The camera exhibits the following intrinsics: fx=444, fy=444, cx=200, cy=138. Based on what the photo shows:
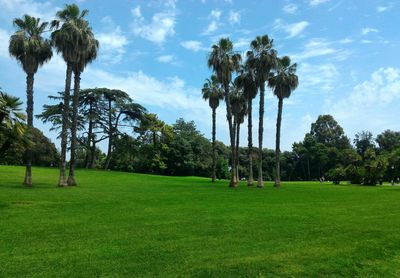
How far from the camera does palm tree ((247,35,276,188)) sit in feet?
146

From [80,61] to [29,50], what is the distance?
4.31 m

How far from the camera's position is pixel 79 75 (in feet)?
119

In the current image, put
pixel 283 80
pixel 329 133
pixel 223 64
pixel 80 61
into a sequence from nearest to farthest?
pixel 80 61, pixel 223 64, pixel 283 80, pixel 329 133

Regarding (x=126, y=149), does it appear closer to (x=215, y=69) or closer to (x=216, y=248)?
(x=215, y=69)

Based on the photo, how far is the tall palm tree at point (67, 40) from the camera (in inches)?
1312

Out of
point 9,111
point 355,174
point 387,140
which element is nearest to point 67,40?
point 9,111

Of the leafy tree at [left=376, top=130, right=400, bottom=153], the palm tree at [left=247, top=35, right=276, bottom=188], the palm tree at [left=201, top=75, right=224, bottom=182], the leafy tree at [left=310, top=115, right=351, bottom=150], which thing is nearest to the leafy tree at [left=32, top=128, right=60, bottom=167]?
the palm tree at [left=201, top=75, right=224, bottom=182]

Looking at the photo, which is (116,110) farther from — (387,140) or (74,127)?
(387,140)

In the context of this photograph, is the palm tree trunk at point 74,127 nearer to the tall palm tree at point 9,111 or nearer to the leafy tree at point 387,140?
the tall palm tree at point 9,111

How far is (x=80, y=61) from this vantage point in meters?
35.8

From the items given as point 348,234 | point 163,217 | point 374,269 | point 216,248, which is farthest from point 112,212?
point 374,269

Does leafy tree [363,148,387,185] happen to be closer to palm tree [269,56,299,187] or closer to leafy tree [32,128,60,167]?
palm tree [269,56,299,187]

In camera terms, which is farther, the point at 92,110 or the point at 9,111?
the point at 92,110

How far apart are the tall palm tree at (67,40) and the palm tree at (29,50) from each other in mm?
967
